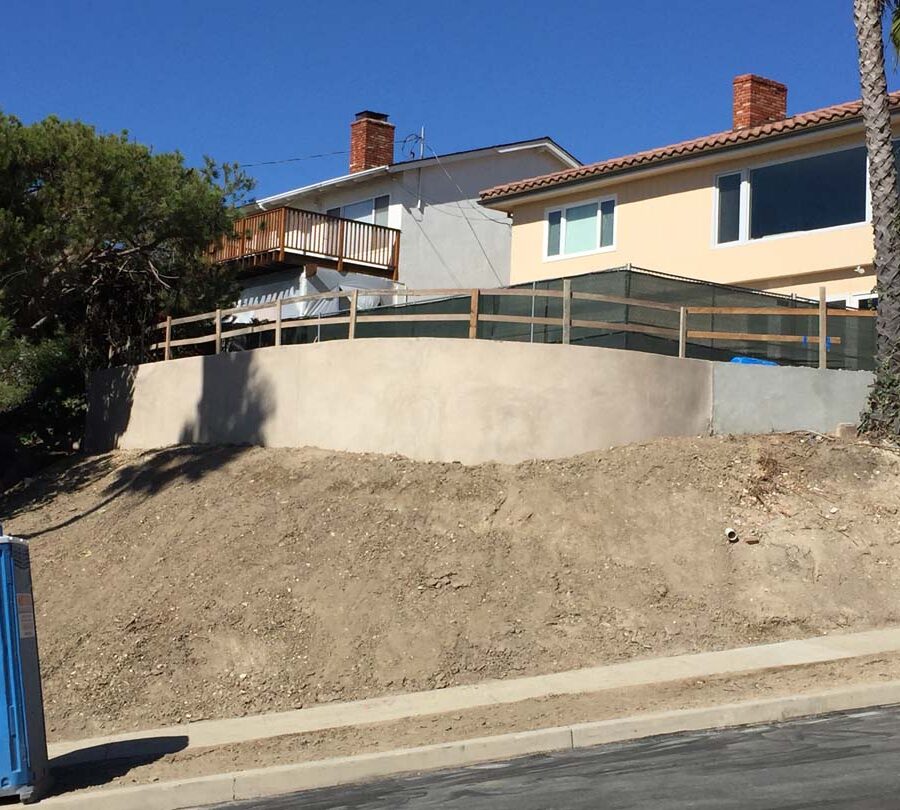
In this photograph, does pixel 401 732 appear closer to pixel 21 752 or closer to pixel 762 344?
pixel 21 752

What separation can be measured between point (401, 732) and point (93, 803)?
2666 mm

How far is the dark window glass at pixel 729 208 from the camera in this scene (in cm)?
2306

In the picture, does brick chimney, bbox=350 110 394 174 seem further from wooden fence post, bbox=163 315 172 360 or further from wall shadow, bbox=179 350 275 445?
wall shadow, bbox=179 350 275 445

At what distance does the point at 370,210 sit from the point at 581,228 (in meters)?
7.40

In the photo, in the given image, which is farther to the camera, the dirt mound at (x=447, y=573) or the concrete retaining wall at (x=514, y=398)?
the concrete retaining wall at (x=514, y=398)

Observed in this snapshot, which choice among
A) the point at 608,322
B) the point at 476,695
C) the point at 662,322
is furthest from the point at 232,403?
the point at 476,695

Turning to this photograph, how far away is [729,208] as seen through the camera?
23.2 metres

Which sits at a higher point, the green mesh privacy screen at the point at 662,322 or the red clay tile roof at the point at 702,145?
the red clay tile roof at the point at 702,145

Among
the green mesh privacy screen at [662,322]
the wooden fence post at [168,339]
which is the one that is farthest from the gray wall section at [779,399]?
the wooden fence post at [168,339]

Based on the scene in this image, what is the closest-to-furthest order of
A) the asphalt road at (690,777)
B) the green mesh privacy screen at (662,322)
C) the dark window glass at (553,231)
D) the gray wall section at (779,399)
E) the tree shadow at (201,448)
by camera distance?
the asphalt road at (690,777) → the gray wall section at (779,399) → the green mesh privacy screen at (662,322) → the tree shadow at (201,448) → the dark window glass at (553,231)

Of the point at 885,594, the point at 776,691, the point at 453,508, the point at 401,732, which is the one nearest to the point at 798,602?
the point at 885,594

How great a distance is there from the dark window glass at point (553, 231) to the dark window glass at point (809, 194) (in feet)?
16.0

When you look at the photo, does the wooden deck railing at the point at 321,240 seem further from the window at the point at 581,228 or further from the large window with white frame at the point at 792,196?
the large window with white frame at the point at 792,196

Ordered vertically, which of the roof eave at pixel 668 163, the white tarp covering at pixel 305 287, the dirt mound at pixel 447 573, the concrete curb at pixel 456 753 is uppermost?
the roof eave at pixel 668 163
